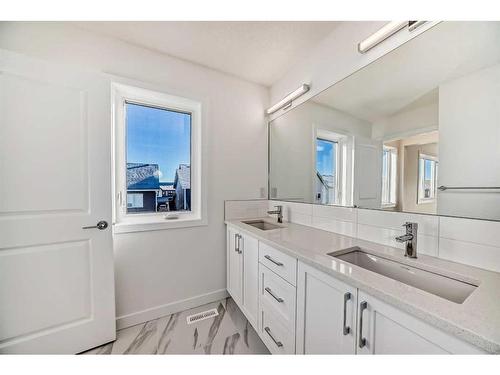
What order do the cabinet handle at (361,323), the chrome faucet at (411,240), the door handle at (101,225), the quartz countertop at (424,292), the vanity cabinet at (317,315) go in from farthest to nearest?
1. the door handle at (101,225)
2. the chrome faucet at (411,240)
3. the cabinet handle at (361,323)
4. the vanity cabinet at (317,315)
5. the quartz countertop at (424,292)

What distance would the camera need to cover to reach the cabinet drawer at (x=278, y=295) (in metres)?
1.09

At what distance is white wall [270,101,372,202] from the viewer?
62.9 inches

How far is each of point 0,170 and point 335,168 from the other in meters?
2.24

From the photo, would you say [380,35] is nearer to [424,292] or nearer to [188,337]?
[424,292]

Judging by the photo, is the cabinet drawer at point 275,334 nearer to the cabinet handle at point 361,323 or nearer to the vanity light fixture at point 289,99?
the cabinet handle at point 361,323

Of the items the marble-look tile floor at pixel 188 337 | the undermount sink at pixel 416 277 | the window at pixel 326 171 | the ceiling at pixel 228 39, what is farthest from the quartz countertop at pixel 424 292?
the ceiling at pixel 228 39

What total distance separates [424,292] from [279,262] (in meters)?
0.68

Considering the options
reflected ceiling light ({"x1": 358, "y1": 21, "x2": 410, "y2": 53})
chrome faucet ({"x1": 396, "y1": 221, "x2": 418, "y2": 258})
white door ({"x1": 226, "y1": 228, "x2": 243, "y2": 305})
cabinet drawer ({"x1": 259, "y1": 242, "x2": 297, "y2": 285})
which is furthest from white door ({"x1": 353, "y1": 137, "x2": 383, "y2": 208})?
white door ({"x1": 226, "y1": 228, "x2": 243, "y2": 305})

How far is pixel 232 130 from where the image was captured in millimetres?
2033

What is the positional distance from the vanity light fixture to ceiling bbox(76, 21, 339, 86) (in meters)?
0.30

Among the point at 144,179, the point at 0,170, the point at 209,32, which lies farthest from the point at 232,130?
the point at 0,170

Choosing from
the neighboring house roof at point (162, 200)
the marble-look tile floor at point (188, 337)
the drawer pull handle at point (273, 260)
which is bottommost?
the marble-look tile floor at point (188, 337)

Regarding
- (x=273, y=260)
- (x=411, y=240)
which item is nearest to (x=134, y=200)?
(x=273, y=260)
